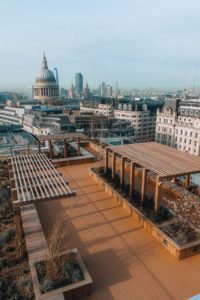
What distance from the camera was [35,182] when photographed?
10.6 m

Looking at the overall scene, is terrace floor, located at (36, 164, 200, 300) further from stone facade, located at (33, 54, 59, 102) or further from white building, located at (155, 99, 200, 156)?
stone facade, located at (33, 54, 59, 102)

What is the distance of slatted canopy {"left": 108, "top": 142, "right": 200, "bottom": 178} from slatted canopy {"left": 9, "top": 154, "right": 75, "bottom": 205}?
3925 mm

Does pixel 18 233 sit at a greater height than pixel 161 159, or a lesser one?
lesser

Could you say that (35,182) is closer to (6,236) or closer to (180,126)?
(6,236)

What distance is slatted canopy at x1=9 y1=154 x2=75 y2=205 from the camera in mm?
9116

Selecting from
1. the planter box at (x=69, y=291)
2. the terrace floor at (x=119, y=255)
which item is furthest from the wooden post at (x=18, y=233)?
the planter box at (x=69, y=291)

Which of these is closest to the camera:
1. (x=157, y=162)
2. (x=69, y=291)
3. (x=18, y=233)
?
(x=69, y=291)

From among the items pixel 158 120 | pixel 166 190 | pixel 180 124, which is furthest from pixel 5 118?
pixel 166 190

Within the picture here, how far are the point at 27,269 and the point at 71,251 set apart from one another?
5.08ft

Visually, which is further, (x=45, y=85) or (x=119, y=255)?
(x=45, y=85)

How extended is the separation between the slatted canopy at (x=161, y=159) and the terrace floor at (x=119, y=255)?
8.71 feet

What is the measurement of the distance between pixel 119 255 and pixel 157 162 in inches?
194

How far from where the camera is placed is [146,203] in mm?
11688

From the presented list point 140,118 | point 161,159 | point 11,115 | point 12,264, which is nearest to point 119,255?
point 12,264
